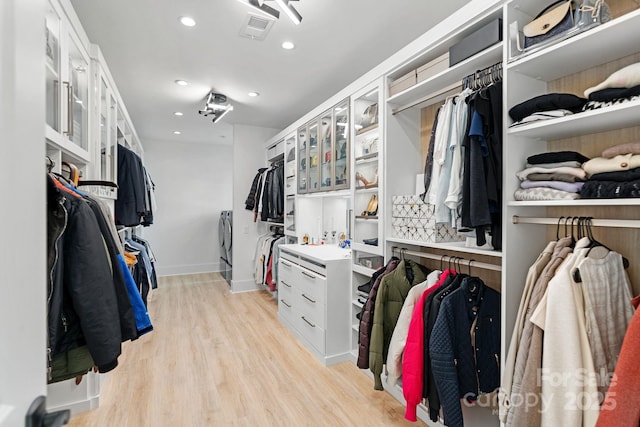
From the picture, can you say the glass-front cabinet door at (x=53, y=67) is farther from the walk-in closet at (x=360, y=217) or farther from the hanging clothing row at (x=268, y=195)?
the hanging clothing row at (x=268, y=195)

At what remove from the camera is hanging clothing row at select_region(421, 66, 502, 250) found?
5.08ft

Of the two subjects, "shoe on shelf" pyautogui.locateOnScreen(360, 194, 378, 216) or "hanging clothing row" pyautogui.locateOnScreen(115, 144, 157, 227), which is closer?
"shoe on shelf" pyautogui.locateOnScreen(360, 194, 378, 216)

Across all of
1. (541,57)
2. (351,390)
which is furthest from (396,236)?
(541,57)

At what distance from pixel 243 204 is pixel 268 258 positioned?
107 centimetres

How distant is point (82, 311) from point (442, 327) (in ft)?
5.17

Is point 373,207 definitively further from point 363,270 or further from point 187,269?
point 187,269

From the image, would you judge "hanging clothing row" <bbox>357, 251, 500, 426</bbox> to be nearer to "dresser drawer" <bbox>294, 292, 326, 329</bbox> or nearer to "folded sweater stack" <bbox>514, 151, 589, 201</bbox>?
"folded sweater stack" <bbox>514, 151, 589, 201</bbox>

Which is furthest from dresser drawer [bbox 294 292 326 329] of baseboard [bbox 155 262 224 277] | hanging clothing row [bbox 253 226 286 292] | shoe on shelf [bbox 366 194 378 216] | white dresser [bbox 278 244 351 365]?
baseboard [bbox 155 262 224 277]

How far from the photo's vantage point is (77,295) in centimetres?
109

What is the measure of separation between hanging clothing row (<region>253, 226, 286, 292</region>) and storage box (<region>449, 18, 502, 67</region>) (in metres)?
3.19

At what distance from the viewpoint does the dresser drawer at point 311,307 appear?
2.79 m

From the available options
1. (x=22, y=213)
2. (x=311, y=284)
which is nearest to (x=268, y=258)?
(x=311, y=284)

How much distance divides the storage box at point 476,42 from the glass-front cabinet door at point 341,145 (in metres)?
1.20

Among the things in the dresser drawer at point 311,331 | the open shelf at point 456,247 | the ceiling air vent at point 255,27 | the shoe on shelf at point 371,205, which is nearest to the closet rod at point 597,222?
the open shelf at point 456,247
